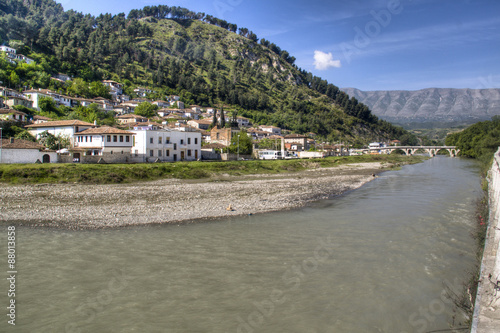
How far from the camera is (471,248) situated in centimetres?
1363

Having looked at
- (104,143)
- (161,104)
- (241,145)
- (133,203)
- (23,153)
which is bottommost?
(133,203)

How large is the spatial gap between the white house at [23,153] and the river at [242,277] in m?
22.2

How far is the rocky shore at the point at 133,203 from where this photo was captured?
55.9 ft

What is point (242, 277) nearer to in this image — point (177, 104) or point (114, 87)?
point (177, 104)

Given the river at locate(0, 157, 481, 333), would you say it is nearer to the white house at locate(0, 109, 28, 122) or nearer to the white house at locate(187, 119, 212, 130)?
the white house at locate(0, 109, 28, 122)

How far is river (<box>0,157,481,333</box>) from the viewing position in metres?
8.24

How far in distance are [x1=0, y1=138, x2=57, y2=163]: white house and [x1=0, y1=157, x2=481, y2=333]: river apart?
22.2 m

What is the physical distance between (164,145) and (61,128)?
13654mm

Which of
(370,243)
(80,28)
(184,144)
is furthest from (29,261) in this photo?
(80,28)

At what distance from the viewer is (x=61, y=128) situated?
43.0m

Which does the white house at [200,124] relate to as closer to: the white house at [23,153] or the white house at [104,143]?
the white house at [104,143]

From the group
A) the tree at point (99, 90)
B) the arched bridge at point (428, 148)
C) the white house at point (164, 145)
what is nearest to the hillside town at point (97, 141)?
the white house at point (164, 145)

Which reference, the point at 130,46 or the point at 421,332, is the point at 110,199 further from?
the point at 130,46

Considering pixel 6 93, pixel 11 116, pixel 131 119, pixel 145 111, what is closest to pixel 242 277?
pixel 11 116
